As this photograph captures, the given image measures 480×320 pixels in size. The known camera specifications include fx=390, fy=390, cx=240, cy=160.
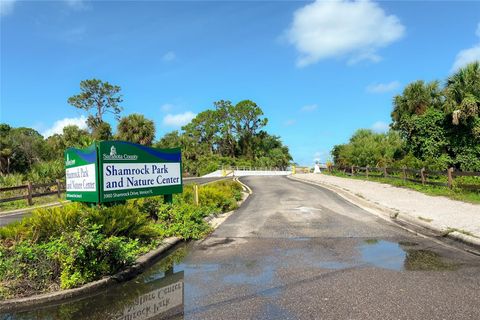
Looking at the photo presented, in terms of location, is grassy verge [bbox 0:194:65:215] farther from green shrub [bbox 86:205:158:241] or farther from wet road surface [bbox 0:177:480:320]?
wet road surface [bbox 0:177:480:320]

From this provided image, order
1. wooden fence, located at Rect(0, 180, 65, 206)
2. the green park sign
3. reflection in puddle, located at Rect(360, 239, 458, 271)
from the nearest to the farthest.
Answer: reflection in puddle, located at Rect(360, 239, 458, 271), the green park sign, wooden fence, located at Rect(0, 180, 65, 206)

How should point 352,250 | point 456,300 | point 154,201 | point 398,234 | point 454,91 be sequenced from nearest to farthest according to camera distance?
1. point 456,300
2. point 352,250
3. point 398,234
4. point 154,201
5. point 454,91

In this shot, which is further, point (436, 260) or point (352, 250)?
point (352, 250)

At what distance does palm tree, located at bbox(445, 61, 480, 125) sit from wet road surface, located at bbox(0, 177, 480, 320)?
18068 millimetres

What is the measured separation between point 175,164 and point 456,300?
7.69 m

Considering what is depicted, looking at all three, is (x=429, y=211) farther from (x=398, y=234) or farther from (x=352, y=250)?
(x=352, y=250)

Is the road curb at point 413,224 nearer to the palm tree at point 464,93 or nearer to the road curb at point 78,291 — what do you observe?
the road curb at point 78,291

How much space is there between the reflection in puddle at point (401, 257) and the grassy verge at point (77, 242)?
4.00 metres

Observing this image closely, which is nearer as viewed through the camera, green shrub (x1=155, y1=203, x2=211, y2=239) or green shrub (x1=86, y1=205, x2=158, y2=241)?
green shrub (x1=86, y1=205, x2=158, y2=241)

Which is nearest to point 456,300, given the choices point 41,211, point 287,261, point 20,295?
point 287,261

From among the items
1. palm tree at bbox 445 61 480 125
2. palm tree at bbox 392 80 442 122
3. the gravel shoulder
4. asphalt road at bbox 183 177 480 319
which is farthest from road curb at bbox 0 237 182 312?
palm tree at bbox 392 80 442 122

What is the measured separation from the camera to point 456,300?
4.69 metres

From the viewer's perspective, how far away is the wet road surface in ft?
14.9

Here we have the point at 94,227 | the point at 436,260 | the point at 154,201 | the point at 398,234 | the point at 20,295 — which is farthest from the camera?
the point at 154,201
